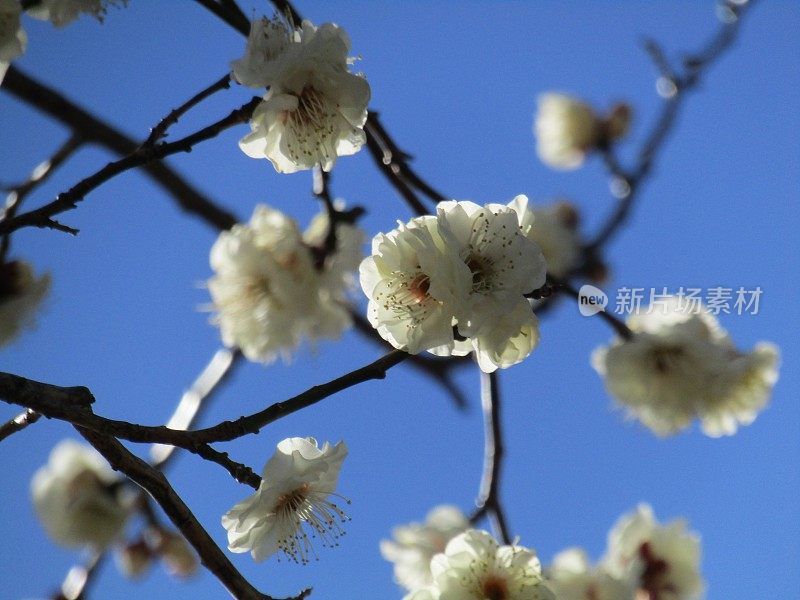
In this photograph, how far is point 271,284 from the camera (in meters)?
1.86

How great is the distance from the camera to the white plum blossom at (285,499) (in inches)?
34.6

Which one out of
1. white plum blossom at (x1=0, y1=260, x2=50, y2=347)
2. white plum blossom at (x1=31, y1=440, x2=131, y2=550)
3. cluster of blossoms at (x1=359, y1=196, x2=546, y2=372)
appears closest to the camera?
cluster of blossoms at (x1=359, y1=196, x2=546, y2=372)

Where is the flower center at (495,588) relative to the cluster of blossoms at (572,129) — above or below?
below

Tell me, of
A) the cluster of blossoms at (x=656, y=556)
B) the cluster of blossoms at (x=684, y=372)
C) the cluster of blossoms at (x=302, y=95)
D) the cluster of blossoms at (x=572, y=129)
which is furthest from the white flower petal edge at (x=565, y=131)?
the cluster of blossoms at (x=302, y=95)

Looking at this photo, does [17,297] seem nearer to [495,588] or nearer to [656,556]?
[495,588]

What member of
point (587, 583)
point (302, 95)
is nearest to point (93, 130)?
point (302, 95)

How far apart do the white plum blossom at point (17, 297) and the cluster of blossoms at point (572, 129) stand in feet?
7.96

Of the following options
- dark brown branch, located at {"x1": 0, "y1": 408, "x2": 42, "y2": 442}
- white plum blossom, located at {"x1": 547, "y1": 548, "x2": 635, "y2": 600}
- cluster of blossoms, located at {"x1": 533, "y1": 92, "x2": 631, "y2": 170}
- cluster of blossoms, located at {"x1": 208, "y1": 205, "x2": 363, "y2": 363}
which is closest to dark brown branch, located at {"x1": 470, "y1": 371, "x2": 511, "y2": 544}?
white plum blossom, located at {"x1": 547, "y1": 548, "x2": 635, "y2": 600}

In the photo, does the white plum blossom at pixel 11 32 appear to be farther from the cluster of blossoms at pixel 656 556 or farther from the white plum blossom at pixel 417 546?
the cluster of blossoms at pixel 656 556

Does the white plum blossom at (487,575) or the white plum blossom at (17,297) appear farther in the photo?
the white plum blossom at (17,297)

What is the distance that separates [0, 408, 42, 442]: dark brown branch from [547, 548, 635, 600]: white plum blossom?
3.14ft

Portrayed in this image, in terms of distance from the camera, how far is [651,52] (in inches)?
89.6

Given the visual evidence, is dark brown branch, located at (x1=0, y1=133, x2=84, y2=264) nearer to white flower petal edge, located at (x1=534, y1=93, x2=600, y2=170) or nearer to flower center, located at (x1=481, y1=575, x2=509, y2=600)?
flower center, located at (x1=481, y1=575, x2=509, y2=600)

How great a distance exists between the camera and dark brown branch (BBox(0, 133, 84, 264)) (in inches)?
54.8
